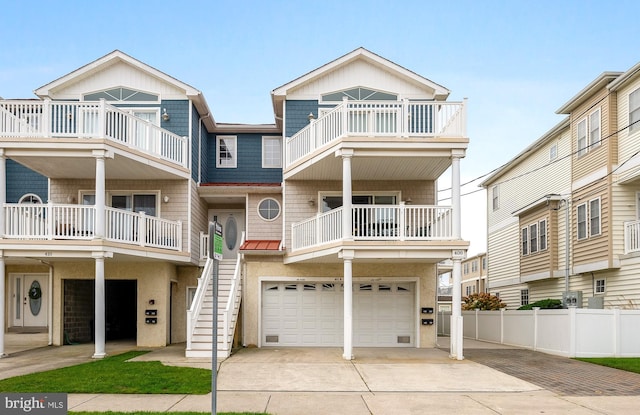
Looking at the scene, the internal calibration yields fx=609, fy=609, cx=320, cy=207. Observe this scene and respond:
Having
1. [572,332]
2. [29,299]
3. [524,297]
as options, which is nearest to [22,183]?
[29,299]

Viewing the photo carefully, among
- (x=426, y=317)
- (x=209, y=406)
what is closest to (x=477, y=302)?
(x=426, y=317)

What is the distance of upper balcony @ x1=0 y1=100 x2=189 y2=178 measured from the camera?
54.4ft

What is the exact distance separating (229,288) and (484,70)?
34.0 feet

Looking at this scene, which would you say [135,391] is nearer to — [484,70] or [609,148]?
[484,70]

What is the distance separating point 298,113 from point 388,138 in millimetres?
4626

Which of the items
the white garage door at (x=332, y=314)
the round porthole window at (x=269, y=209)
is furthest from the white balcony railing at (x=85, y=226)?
the white garage door at (x=332, y=314)

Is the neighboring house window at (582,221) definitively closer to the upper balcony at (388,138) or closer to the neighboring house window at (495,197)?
the upper balcony at (388,138)

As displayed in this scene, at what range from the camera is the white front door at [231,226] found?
74.0 feet

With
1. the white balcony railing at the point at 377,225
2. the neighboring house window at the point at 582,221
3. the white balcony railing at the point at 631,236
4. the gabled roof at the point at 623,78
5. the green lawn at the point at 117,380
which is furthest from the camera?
the neighboring house window at the point at 582,221

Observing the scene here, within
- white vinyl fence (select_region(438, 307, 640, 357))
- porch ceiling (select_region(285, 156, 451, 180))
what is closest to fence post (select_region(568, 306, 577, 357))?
white vinyl fence (select_region(438, 307, 640, 357))

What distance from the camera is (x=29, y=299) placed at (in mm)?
21734

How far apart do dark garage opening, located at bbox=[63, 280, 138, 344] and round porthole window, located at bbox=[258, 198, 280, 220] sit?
654cm

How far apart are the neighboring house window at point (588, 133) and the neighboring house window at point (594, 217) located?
6.65 feet

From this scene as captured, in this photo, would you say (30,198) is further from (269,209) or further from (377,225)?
(377,225)
